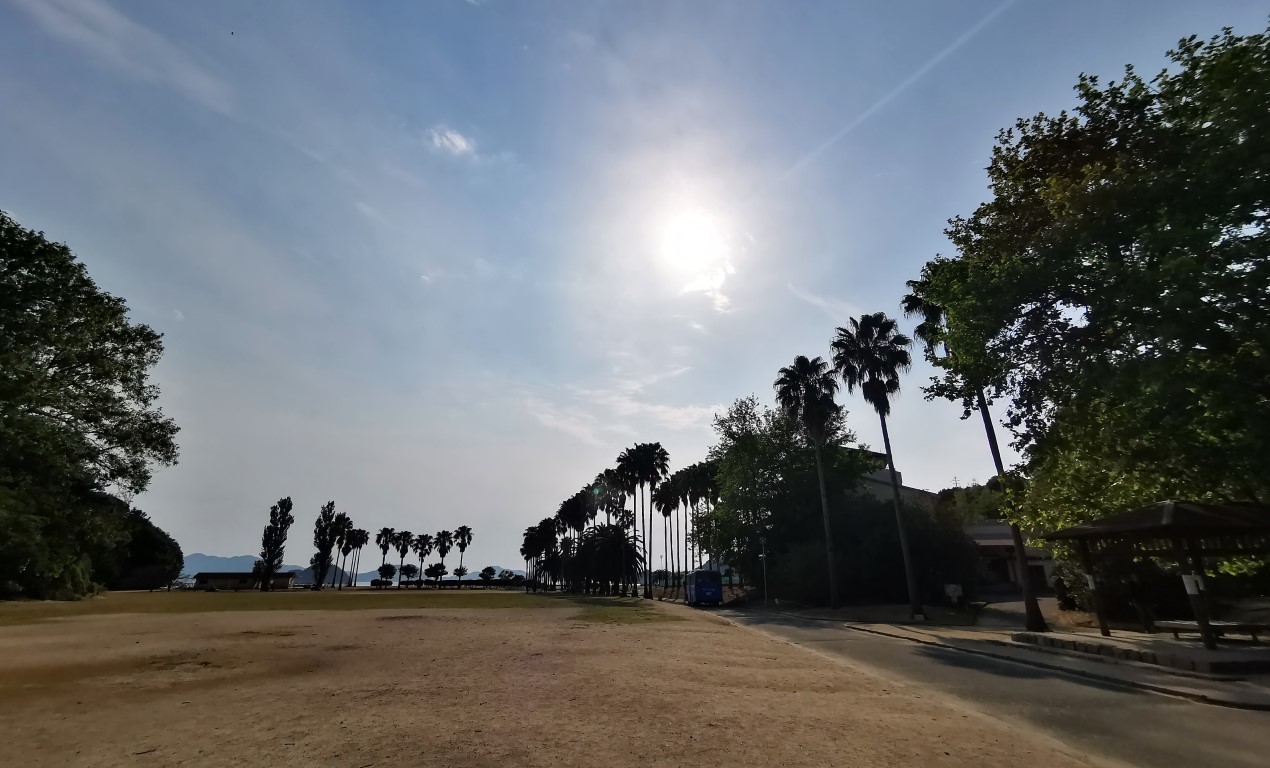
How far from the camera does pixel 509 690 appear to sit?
11.1m

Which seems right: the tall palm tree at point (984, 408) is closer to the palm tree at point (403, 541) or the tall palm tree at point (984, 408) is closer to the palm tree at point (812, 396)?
the palm tree at point (812, 396)

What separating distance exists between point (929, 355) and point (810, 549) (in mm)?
23212

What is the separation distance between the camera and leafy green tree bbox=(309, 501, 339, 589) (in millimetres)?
145000

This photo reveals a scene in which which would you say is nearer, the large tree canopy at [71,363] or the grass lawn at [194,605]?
the large tree canopy at [71,363]

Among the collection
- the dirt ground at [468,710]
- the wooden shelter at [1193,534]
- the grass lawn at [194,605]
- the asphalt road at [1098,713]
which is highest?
the wooden shelter at [1193,534]

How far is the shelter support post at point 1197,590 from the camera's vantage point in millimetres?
14945

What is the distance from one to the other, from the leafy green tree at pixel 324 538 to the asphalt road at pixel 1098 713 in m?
156

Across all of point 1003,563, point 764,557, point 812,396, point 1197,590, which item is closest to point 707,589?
point 764,557

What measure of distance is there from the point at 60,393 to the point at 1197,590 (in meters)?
42.5

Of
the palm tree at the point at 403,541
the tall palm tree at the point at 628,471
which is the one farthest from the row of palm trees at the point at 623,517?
the palm tree at the point at 403,541

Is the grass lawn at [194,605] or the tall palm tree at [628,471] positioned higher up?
the tall palm tree at [628,471]

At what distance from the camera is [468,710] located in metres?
9.36

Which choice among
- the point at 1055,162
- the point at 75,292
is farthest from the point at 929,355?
the point at 75,292

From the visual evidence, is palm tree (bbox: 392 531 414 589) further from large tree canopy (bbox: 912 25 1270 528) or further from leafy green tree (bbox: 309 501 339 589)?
large tree canopy (bbox: 912 25 1270 528)
